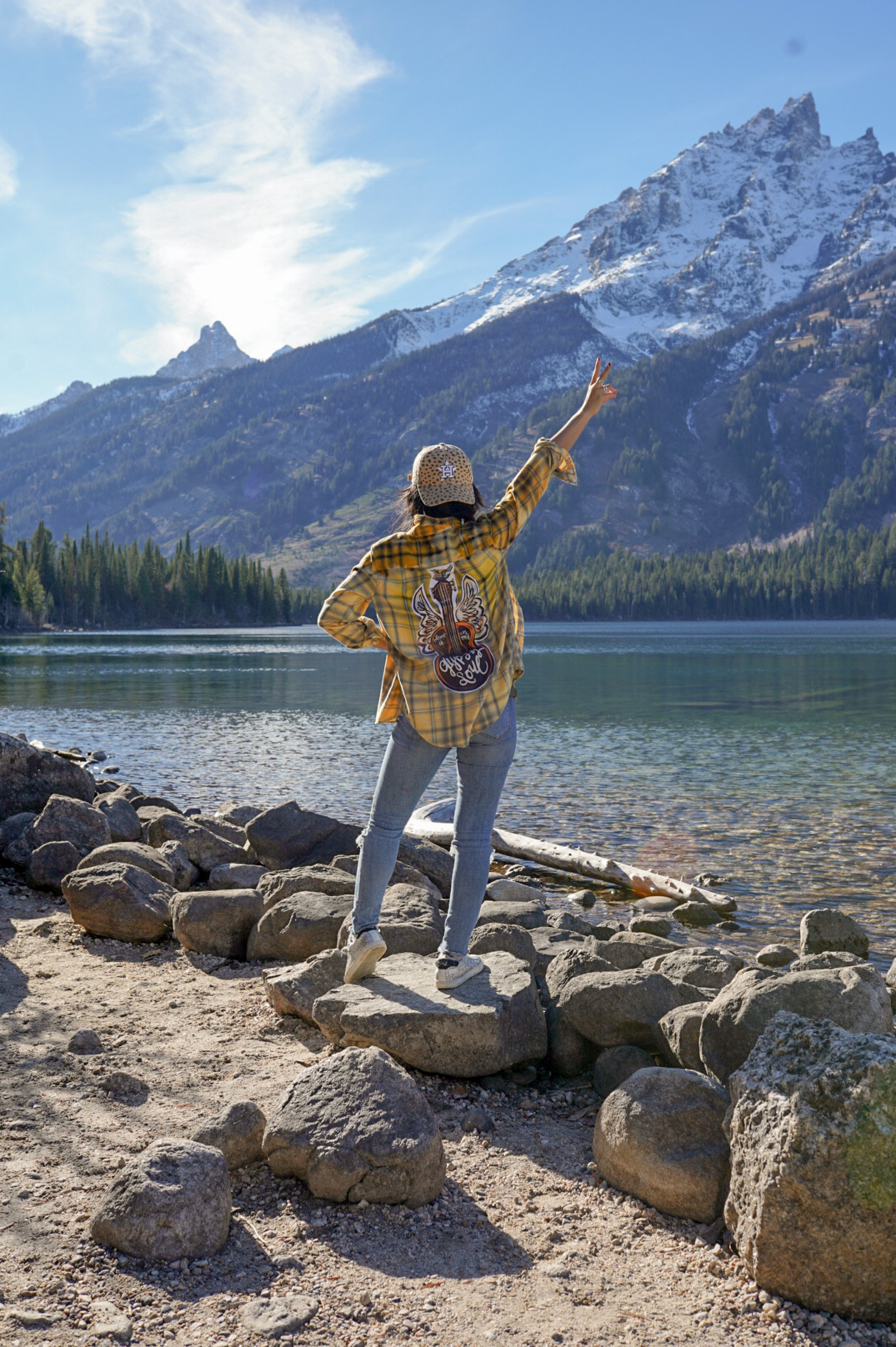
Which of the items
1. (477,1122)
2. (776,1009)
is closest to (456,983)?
(477,1122)

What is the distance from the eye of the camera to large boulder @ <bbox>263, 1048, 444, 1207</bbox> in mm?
3648

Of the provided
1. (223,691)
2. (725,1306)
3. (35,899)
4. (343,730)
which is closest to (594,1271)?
(725,1306)

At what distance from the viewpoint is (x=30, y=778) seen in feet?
34.9

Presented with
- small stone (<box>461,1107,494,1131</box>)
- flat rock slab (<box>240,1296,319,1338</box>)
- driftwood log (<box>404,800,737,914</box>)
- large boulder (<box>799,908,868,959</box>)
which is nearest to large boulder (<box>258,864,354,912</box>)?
small stone (<box>461,1107,494,1131</box>)

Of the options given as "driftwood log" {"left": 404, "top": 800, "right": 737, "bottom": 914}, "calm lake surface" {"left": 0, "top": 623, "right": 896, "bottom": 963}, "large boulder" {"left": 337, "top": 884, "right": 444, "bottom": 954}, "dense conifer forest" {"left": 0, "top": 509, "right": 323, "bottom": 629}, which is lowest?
"calm lake surface" {"left": 0, "top": 623, "right": 896, "bottom": 963}

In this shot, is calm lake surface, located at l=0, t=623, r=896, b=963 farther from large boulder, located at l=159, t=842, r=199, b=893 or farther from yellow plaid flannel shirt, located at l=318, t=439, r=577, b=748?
yellow plaid flannel shirt, located at l=318, t=439, r=577, b=748

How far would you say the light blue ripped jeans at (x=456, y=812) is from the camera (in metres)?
4.90

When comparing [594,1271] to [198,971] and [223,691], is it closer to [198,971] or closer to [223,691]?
[198,971]

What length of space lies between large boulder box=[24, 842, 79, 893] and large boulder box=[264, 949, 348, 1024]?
3.77 metres

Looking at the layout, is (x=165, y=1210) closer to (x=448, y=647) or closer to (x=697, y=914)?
(x=448, y=647)

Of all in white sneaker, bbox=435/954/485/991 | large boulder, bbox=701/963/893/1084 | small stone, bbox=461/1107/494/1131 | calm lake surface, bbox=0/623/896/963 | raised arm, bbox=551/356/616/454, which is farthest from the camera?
calm lake surface, bbox=0/623/896/963

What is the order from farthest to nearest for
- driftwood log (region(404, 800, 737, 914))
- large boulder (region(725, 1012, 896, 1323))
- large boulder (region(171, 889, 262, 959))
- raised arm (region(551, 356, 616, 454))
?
driftwood log (region(404, 800, 737, 914)) < large boulder (region(171, 889, 262, 959)) < raised arm (region(551, 356, 616, 454)) < large boulder (region(725, 1012, 896, 1323))

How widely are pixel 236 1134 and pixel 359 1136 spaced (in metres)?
0.57

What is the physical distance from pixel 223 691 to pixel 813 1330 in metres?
43.3
